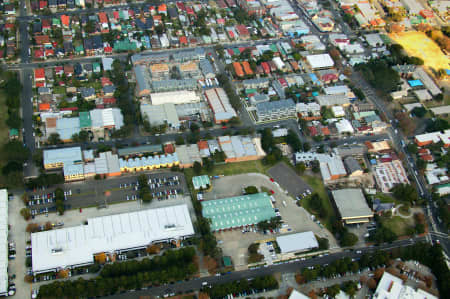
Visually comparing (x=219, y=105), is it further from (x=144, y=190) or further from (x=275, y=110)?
(x=144, y=190)

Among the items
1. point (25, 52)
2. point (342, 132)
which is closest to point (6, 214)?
point (25, 52)

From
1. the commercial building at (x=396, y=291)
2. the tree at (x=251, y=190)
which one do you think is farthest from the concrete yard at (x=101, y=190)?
the commercial building at (x=396, y=291)

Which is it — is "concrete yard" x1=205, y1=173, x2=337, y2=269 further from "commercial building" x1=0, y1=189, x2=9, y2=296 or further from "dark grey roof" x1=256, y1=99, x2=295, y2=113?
"commercial building" x1=0, y1=189, x2=9, y2=296

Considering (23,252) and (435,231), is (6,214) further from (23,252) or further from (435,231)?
(435,231)

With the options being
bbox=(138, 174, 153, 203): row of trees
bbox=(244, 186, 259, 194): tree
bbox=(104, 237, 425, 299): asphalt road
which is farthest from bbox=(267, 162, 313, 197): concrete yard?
bbox=(138, 174, 153, 203): row of trees

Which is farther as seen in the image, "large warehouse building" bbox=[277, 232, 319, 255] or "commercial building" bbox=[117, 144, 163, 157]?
"commercial building" bbox=[117, 144, 163, 157]

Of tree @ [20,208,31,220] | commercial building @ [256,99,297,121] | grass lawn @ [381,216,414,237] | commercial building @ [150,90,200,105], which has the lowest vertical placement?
grass lawn @ [381,216,414,237]


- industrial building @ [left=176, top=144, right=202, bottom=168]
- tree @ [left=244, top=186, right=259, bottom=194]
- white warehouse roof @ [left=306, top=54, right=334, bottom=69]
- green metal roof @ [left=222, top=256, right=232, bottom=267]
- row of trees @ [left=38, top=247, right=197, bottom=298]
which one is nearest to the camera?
row of trees @ [left=38, top=247, right=197, bottom=298]
